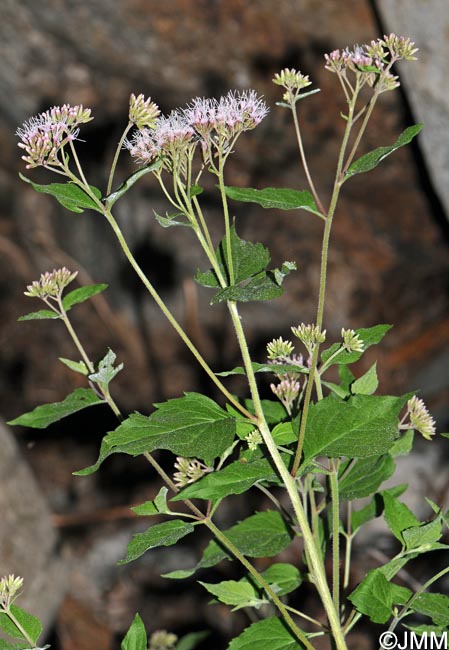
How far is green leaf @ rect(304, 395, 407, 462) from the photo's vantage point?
70 centimetres

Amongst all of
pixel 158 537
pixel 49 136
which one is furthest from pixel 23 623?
pixel 49 136

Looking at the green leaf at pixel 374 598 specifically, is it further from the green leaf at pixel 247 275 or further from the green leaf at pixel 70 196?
the green leaf at pixel 70 196

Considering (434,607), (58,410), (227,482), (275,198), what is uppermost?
(275,198)

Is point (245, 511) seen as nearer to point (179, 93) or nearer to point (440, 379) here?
point (440, 379)

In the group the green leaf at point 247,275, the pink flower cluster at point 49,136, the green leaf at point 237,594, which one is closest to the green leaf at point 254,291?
the green leaf at point 247,275

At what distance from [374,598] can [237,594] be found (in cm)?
16

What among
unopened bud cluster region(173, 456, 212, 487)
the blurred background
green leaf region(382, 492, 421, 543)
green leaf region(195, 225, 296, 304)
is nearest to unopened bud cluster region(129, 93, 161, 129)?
green leaf region(195, 225, 296, 304)

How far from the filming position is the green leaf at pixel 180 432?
2.22 feet

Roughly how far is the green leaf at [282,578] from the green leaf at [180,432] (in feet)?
0.91

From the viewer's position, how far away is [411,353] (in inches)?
109

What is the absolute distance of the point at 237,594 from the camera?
2.65 feet

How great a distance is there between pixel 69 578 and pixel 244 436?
1857 millimetres

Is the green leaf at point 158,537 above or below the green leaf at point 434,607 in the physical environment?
above

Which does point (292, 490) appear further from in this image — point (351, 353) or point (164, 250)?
point (164, 250)
